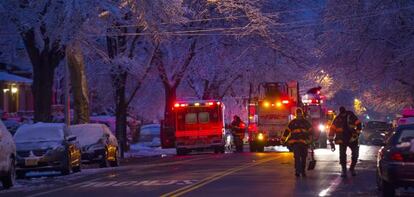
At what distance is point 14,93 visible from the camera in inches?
2381

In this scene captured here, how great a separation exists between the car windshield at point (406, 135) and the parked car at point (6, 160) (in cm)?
942

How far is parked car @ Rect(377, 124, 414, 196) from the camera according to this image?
46.1 feet

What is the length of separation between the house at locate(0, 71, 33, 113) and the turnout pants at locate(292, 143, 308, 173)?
3798cm

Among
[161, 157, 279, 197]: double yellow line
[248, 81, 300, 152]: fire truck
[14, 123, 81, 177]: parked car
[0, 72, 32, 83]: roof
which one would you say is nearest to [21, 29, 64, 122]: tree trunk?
[14, 123, 81, 177]: parked car

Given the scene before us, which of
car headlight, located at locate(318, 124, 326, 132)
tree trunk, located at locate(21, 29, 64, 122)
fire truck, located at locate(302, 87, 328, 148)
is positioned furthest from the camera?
car headlight, located at locate(318, 124, 326, 132)

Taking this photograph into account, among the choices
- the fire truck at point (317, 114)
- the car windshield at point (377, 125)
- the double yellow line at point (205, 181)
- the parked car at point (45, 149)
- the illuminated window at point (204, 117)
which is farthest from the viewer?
the car windshield at point (377, 125)

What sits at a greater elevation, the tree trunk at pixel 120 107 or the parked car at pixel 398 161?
the tree trunk at pixel 120 107

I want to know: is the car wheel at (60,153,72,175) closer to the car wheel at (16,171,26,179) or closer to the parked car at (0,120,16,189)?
the car wheel at (16,171,26,179)

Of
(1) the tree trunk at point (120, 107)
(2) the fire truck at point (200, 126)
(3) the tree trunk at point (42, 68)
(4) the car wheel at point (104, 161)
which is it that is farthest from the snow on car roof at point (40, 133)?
(1) the tree trunk at point (120, 107)

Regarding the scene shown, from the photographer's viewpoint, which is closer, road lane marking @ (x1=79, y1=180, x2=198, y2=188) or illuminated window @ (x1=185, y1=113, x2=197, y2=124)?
road lane marking @ (x1=79, y1=180, x2=198, y2=188)

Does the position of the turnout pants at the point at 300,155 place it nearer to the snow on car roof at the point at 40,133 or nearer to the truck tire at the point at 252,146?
the snow on car roof at the point at 40,133

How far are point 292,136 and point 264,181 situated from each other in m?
2.16

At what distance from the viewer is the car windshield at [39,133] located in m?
24.1

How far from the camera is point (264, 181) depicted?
736 inches
